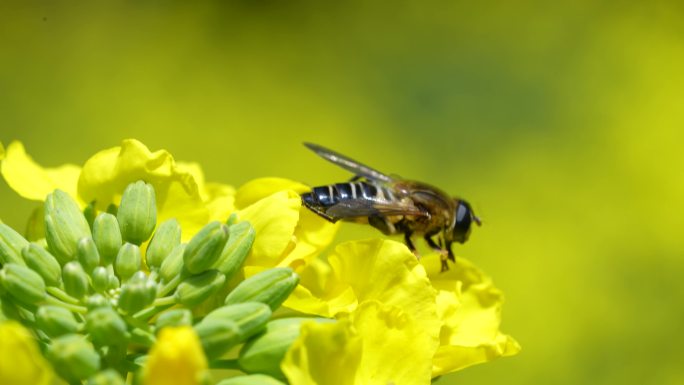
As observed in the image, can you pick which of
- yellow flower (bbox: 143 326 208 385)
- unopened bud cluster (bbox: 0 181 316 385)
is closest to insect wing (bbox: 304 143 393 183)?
unopened bud cluster (bbox: 0 181 316 385)

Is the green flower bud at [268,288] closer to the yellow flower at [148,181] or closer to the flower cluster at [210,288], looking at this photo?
the flower cluster at [210,288]

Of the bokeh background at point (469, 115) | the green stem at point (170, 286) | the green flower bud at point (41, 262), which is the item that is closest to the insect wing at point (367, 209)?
the green stem at point (170, 286)

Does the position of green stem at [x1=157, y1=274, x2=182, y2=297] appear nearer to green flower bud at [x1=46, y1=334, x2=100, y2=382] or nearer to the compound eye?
green flower bud at [x1=46, y1=334, x2=100, y2=382]

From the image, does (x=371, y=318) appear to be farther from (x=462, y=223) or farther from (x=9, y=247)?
(x=462, y=223)

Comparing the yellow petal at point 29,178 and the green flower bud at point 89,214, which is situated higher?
the yellow petal at point 29,178

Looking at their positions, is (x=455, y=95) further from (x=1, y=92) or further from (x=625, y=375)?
(x=1, y=92)

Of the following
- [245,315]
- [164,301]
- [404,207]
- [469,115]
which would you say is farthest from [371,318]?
[469,115]
